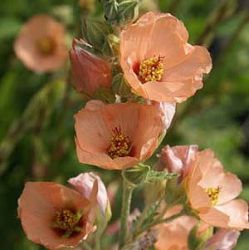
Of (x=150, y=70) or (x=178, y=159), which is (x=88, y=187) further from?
(x=150, y=70)

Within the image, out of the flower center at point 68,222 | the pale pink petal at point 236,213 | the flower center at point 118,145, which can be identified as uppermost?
the flower center at point 118,145

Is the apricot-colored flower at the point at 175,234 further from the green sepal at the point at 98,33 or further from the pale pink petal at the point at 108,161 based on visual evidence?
the green sepal at the point at 98,33

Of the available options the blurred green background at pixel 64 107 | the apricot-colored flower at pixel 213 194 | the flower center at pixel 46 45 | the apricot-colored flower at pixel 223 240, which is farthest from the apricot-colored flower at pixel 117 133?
the flower center at pixel 46 45

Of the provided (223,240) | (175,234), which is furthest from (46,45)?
(223,240)

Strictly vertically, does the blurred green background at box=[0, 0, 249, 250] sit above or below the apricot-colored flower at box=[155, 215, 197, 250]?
below

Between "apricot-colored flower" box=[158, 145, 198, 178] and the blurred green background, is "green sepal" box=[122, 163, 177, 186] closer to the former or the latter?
"apricot-colored flower" box=[158, 145, 198, 178]

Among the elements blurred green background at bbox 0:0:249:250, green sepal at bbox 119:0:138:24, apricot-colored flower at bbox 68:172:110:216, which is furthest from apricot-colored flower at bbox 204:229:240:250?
blurred green background at bbox 0:0:249:250

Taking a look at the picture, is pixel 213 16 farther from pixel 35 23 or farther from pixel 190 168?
pixel 190 168

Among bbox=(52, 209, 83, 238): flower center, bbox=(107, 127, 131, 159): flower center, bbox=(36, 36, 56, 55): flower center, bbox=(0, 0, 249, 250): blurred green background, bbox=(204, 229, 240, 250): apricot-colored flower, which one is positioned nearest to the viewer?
bbox=(107, 127, 131, 159): flower center
